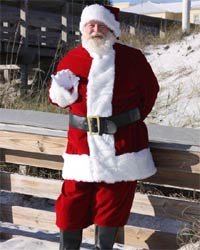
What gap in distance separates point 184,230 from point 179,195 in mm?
1036

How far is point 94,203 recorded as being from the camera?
10.9ft

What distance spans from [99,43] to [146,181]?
3.14 feet

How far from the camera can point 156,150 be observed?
3447mm

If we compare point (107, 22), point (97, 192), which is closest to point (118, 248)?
point (97, 192)

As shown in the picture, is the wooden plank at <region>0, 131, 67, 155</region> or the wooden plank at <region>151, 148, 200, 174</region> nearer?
the wooden plank at <region>151, 148, 200, 174</region>

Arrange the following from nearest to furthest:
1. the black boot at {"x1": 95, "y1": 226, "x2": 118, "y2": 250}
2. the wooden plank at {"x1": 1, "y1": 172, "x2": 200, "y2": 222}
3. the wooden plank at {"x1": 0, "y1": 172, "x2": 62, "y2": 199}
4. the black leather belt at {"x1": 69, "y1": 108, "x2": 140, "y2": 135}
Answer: the black leather belt at {"x1": 69, "y1": 108, "x2": 140, "y2": 135} → the black boot at {"x1": 95, "y1": 226, "x2": 118, "y2": 250} → the wooden plank at {"x1": 1, "y1": 172, "x2": 200, "y2": 222} → the wooden plank at {"x1": 0, "y1": 172, "x2": 62, "y2": 199}

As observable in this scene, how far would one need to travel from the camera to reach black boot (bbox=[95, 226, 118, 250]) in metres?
3.31

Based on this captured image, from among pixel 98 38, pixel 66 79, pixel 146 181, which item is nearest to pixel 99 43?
pixel 98 38

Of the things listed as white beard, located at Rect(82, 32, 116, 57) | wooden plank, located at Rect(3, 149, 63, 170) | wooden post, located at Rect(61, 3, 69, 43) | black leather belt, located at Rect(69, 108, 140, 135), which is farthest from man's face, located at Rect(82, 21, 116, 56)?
wooden post, located at Rect(61, 3, 69, 43)

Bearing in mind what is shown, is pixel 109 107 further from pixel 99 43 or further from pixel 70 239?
pixel 70 239

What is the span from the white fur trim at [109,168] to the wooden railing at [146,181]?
0.24 m

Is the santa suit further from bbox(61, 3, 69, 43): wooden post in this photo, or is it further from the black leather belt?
bbox(61, 3, 69, 43): wooden post

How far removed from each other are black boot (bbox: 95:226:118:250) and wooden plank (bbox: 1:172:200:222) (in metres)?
0.39

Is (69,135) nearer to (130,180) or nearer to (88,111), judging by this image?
(88,111)
